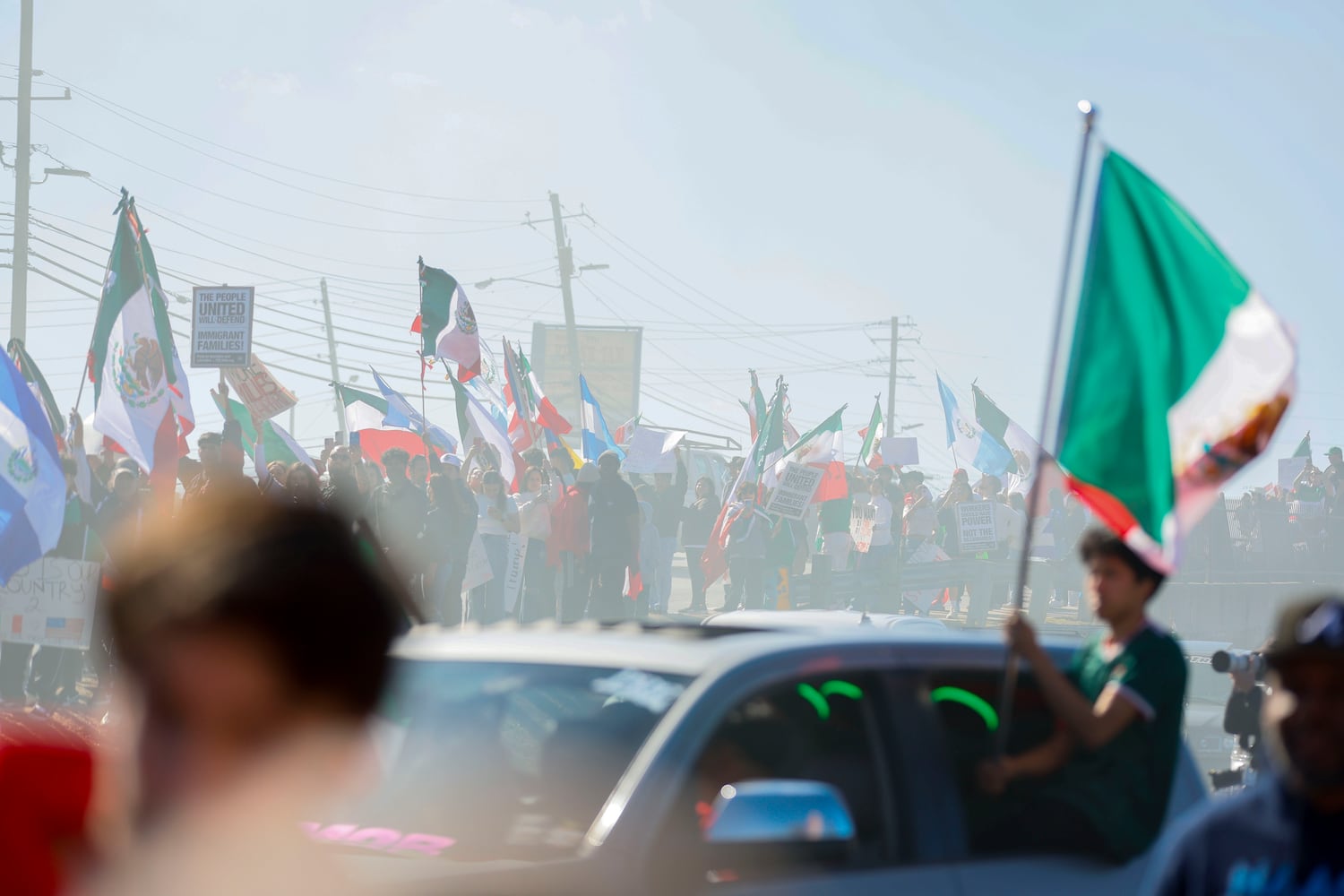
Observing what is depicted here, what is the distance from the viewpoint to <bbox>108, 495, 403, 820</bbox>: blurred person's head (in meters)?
1.79

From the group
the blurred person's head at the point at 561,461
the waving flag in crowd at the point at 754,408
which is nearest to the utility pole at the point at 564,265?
the waving flag in crowd at the point at 754,408

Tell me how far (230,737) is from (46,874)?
0.32 meters

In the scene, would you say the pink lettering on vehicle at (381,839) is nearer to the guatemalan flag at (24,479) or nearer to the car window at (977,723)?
the car window at (977,723)

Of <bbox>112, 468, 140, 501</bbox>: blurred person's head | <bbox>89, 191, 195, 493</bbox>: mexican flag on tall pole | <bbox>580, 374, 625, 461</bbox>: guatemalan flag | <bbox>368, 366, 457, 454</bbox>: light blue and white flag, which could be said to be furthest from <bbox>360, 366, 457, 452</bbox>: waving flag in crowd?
<bbox>112, 468, 140, 501</bbox>: blurred person's head

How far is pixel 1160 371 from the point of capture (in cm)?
480

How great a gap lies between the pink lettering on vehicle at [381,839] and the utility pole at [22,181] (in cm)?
2602

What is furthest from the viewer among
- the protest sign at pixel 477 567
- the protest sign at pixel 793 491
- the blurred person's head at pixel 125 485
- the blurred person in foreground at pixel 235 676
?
the protest sign at pixel 793 491

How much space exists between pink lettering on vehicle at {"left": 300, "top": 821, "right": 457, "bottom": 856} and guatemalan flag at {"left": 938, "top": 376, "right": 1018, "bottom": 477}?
25.2 m

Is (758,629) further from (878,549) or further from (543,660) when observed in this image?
(878,549)

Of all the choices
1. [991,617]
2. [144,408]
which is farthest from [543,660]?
[991,617]

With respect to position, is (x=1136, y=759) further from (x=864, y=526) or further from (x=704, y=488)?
(x=864, y=526)

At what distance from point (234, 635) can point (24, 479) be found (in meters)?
10.7

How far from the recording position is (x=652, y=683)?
3811mm

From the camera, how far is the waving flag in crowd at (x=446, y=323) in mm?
20359
